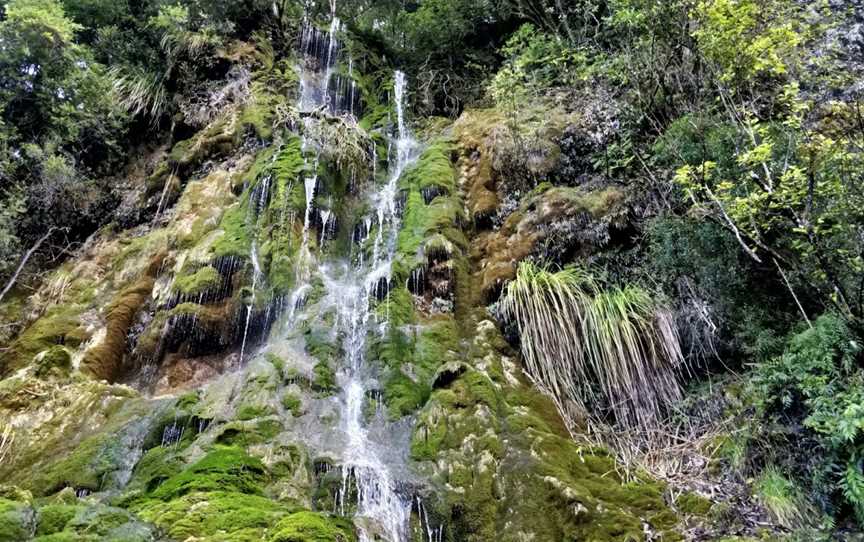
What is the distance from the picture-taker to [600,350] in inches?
254

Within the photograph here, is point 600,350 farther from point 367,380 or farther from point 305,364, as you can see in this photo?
point 305,364

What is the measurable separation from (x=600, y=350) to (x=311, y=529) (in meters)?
3.81

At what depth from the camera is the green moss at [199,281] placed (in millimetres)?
7952

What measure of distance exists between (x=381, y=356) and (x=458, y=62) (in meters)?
9.05

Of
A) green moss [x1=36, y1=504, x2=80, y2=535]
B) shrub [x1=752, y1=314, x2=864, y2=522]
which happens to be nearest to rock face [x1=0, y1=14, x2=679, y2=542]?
green moss [x1=36, y1=504, x2=80, y2=535]

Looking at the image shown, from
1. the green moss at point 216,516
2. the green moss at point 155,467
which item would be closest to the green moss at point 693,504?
the green moss at point 216,516

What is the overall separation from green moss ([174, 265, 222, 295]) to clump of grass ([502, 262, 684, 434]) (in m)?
4.26

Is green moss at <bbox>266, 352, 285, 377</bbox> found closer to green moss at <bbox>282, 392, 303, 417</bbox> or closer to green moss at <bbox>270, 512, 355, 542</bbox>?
green moss at <bbox>282, 392, 303, 417</bbox>

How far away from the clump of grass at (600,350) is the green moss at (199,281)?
14.0 ft

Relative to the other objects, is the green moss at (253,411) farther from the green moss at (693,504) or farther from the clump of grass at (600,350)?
the green moss at (693,504)

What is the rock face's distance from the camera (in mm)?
5023

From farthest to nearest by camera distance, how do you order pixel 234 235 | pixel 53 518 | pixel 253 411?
pixel 234 235 → pixel 253 411 → pixel 53 518

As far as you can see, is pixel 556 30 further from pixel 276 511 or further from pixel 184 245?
pixel 276 511

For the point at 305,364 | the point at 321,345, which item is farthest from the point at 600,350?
the point at 305,364
